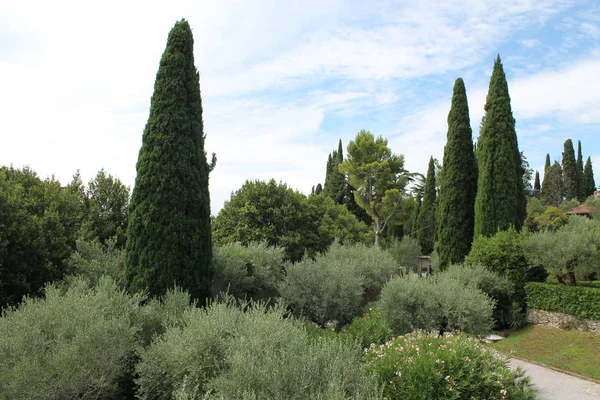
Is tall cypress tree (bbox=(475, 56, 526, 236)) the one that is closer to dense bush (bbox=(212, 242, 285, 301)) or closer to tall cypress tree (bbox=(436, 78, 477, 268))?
tall cypress tree (bbox=(436, 78, 477, 268))

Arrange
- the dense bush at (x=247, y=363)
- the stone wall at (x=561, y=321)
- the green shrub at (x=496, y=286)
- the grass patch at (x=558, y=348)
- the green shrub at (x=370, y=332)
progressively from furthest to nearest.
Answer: the green shrub at (x=496, y=286)
the stone wall at (x=561, y=321)
the grass patch at (x=558, y=348)
the green shrub at (x=370, y=332)
the dense bush at (x=247, y=363)

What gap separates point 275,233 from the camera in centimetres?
2188

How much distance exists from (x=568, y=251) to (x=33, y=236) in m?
15.5

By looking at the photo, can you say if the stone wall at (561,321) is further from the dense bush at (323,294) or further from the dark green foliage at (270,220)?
the dark green foliage at (270,220)

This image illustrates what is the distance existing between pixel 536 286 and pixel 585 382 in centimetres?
517

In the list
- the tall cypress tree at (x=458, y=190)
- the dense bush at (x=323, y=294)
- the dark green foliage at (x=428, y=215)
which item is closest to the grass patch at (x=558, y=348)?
the dense bush at (x=323, y=294)

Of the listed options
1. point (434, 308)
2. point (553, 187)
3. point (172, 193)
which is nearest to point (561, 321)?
point (434, 308)

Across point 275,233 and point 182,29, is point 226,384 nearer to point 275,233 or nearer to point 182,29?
point 182,29

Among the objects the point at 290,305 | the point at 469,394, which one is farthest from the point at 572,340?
the point at 469,394

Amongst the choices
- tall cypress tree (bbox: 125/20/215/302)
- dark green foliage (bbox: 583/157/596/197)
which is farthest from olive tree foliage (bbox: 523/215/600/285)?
dark green foliage (bbox: 583/157/596/197)

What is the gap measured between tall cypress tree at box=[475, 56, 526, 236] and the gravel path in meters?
8.16

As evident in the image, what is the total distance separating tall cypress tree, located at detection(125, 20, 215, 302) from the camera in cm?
998

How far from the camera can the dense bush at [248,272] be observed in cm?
1202

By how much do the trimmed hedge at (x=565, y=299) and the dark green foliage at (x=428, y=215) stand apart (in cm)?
2166
